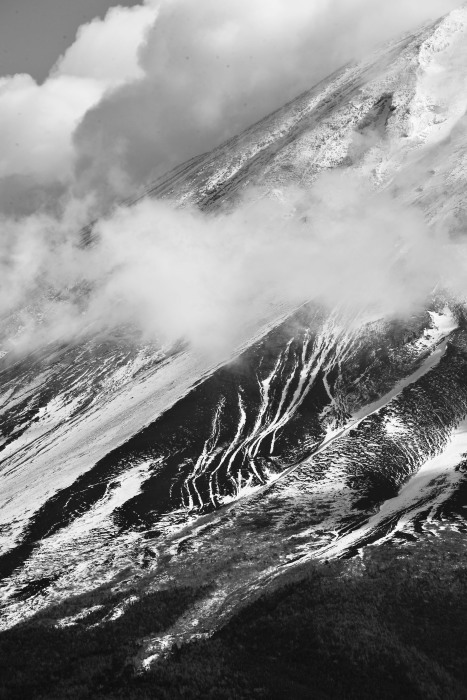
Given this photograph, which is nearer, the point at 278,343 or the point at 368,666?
the point at 368,666

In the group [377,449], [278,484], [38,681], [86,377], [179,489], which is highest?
[86,377]

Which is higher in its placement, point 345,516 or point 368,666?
point 368,666

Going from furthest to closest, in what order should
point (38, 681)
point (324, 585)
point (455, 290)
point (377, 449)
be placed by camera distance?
1. point (455, 290)
2. point (377, 449)
3. point (324, 585)
4. point (38, 681)

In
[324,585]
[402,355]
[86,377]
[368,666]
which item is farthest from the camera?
[86,377]

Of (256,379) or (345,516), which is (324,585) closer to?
(345,516)

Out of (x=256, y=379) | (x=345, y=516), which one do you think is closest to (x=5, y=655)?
(x=345, y=516)

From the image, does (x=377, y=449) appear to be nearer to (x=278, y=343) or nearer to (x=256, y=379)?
(x=256, y=379)

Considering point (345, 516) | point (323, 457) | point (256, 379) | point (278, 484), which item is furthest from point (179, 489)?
point (256, 379)
